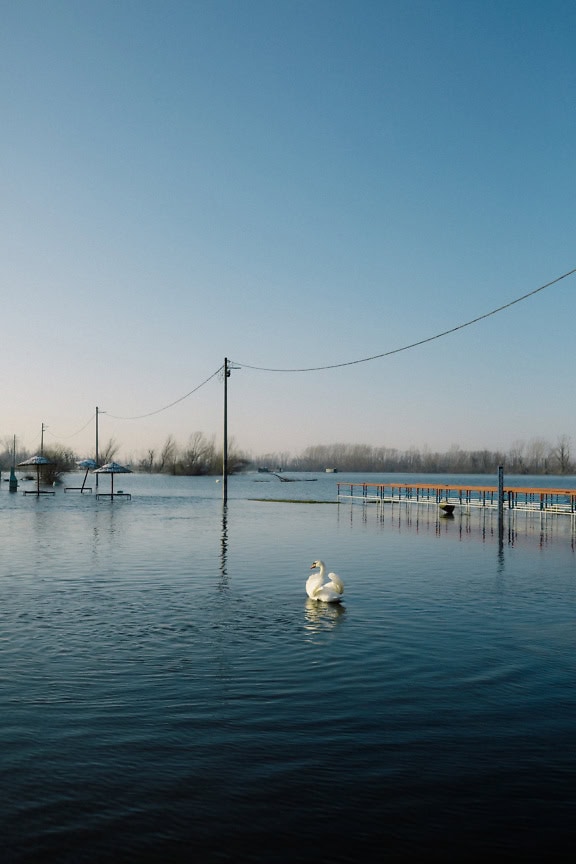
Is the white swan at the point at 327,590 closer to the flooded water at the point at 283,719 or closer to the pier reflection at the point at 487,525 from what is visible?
the flooded water at the point at 283,719

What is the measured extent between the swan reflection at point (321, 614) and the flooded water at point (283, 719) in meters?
Result: 0.06

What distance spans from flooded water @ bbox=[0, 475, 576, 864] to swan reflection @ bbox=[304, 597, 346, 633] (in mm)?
61

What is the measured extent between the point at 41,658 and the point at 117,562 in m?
9.01

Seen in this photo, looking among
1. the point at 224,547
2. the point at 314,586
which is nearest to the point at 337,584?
the point at 314,586

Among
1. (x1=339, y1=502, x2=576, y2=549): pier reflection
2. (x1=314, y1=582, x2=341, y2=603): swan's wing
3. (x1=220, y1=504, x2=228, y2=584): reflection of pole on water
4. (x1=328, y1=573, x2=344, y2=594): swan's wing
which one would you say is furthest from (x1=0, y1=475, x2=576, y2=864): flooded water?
(x1=339, y1=502, x2=576, y2=549): pier reflection

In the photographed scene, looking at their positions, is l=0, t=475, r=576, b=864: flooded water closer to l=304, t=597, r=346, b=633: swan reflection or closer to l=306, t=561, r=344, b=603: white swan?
l=304, t=597, r=346, b=633: swan reflection

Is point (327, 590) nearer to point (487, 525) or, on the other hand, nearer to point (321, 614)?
point (321, 614)

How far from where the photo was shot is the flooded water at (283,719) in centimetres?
453

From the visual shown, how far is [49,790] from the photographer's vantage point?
16.5 ft

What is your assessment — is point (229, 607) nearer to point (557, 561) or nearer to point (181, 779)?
point (181, 779)

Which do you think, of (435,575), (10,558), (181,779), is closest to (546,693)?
(181,779)

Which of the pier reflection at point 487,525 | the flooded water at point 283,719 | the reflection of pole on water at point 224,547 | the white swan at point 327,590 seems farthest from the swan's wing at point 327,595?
the pier reflection at point 487,525

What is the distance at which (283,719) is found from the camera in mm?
6418

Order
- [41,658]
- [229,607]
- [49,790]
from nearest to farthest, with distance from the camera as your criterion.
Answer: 1. [49,790]
2. [41,658]
3. [229,607]
